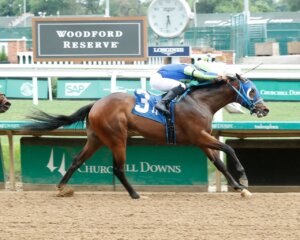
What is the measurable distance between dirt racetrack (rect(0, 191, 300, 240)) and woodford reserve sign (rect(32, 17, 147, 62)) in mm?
5522

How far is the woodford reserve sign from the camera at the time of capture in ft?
50.4

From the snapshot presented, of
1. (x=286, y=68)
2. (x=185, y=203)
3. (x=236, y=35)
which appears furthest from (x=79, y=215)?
(x=236, y=35)

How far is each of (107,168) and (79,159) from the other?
88 cm

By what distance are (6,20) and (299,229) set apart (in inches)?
2478

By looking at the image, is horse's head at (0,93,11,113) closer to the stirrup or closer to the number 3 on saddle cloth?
the number 3 on saddle cloth

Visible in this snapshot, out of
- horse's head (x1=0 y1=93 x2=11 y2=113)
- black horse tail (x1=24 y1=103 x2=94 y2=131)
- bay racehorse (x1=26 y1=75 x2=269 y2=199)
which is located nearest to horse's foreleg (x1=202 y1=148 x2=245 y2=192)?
bay racehorse (x1=26 y1=75 x2=269 y2=199)

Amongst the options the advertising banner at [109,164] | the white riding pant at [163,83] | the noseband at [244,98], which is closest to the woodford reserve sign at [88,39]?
the advertising banner at [109,164]

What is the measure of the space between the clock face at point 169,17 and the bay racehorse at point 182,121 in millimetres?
5687

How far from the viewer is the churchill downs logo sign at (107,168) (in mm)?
10727

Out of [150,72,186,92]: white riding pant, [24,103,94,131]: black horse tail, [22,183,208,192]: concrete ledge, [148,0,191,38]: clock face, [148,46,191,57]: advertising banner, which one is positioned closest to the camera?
[150,72,186,92]: white riding pant

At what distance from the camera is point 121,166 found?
9828 mm

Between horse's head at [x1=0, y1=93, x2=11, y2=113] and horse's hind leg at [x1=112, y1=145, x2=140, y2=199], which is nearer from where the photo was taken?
horse's hind leg at [x1=112, y1=145, x2=140, y2=199]

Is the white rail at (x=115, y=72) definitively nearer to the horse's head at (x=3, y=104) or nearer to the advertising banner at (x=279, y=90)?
the horse's head at (x=3, y=104)

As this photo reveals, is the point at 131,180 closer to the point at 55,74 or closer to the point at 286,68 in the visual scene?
the point at 55,74
